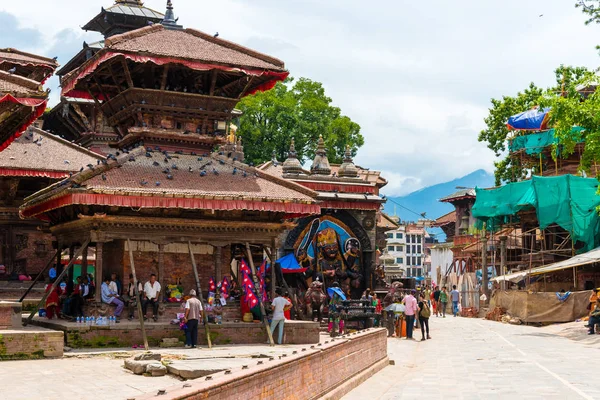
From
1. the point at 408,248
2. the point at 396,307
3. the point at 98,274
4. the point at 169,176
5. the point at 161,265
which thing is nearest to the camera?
the point at 98,274

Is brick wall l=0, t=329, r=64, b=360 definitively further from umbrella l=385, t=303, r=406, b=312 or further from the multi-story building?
the multi-story building

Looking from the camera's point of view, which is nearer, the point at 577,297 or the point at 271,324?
the point at 271,324

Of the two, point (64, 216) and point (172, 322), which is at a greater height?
point (64, 216)

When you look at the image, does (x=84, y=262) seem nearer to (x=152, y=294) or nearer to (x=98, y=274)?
(x=98, y=274)

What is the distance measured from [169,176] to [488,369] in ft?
31.6

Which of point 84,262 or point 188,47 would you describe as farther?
point 188,47

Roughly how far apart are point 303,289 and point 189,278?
12487 millimetres

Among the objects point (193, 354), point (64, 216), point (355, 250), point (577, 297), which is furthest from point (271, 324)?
point (577, 297)

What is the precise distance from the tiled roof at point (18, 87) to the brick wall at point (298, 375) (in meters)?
7.62

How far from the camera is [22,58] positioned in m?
31.9

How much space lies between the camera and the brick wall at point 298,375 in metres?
9.44

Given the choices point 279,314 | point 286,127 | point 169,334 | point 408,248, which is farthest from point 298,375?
point 408,248

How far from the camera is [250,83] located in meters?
26.8

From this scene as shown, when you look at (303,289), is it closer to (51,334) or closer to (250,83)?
(250,83)
